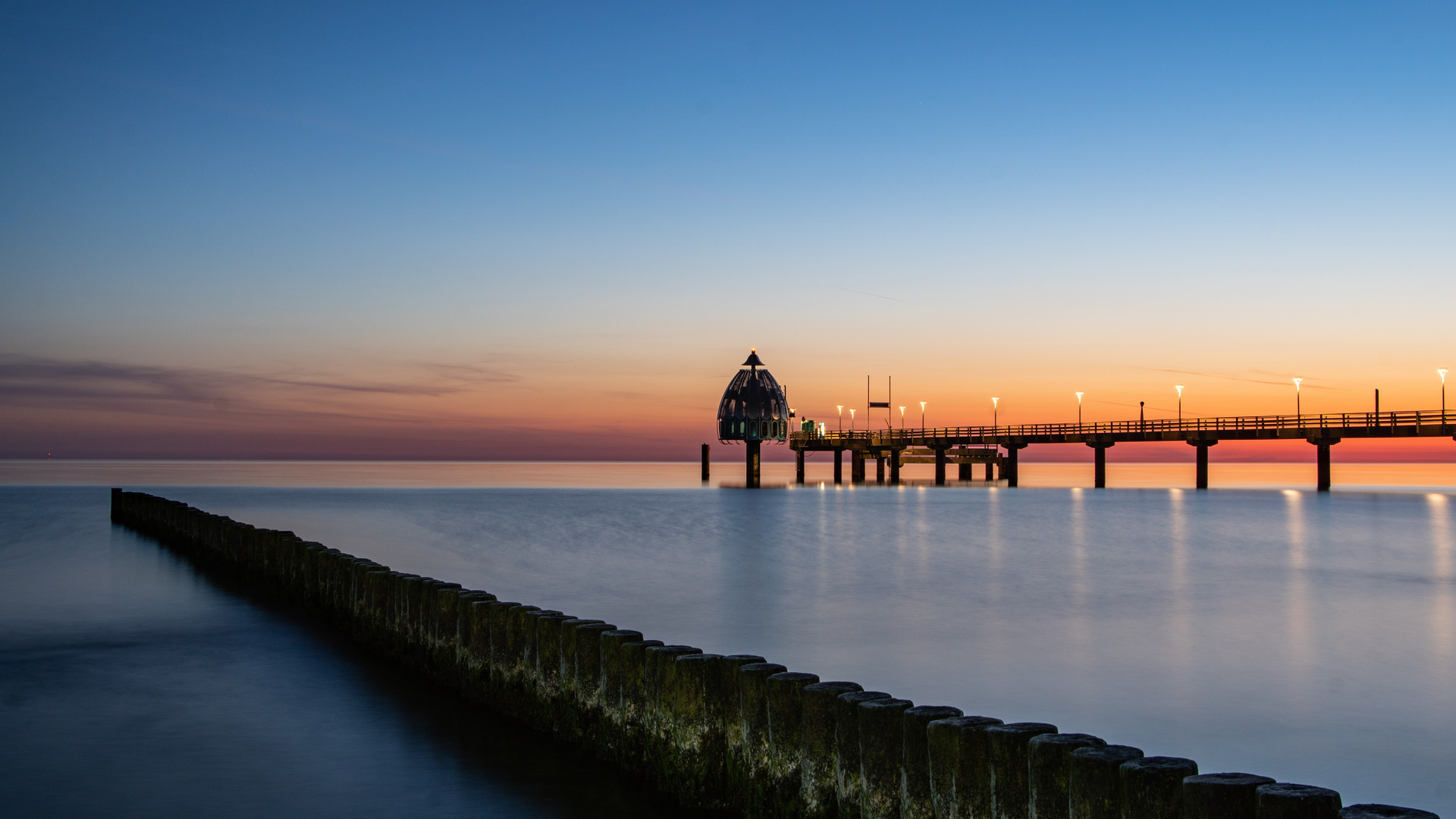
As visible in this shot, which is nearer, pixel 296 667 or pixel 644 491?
pixel 296 667

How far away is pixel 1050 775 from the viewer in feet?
17.5

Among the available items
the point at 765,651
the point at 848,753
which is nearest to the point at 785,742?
the point at 848,753

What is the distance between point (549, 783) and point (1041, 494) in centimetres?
7805

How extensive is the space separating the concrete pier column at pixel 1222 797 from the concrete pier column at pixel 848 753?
6.08ft

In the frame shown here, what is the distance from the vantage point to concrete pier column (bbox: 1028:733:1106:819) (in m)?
5.28

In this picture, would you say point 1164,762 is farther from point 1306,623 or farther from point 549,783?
point 1306,623

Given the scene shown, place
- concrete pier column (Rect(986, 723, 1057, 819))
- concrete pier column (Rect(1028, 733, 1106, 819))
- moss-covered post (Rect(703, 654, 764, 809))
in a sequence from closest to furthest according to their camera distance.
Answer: concrete pier column (Rect(1028, 733, 1106, 819)) → concrete pier column (Rect(986, 723, 1057, 819)) → moss-covered post (Rect(703, 654, 764, 809))

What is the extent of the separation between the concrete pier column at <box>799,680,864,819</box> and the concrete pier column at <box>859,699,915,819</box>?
28cm

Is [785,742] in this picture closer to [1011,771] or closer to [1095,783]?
[1011,771]

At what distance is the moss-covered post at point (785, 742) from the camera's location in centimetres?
684

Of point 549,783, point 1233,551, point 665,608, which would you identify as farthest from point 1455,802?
point 1233,551

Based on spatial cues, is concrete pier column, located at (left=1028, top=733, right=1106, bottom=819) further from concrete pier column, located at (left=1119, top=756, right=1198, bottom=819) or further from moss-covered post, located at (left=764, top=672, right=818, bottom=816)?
moss-covered post, located at (left=764, top=672, right=818, bottom=816)

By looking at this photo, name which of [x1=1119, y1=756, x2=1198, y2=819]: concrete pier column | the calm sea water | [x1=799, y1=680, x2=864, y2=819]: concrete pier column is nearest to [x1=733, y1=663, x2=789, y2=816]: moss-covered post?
[x1=799, y1=680, x2=864, y2=819]: concrete pier column

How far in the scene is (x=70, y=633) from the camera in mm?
16531
